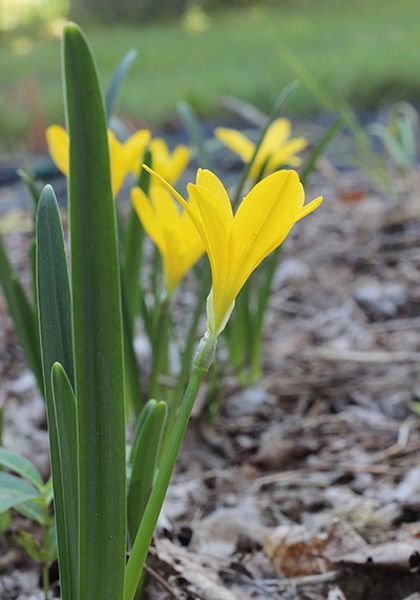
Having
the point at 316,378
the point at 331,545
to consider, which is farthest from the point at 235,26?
the point at 331,545

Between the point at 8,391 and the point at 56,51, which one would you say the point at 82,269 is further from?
the point at 56,51

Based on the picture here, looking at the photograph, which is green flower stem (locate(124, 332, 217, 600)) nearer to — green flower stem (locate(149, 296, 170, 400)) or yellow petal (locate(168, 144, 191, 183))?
green flower stem (locate(149, 296, 170, 400))

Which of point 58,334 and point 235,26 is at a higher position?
point 235,26

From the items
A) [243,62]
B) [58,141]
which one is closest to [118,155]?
[58,141]

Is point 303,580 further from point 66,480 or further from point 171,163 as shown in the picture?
point 171,163

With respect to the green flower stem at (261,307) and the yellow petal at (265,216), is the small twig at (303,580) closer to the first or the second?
the yellow petal at (265,216)

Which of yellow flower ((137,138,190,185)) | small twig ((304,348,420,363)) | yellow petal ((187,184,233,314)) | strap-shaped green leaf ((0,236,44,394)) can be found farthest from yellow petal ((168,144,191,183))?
yellow petal ((187,184,233,314))
